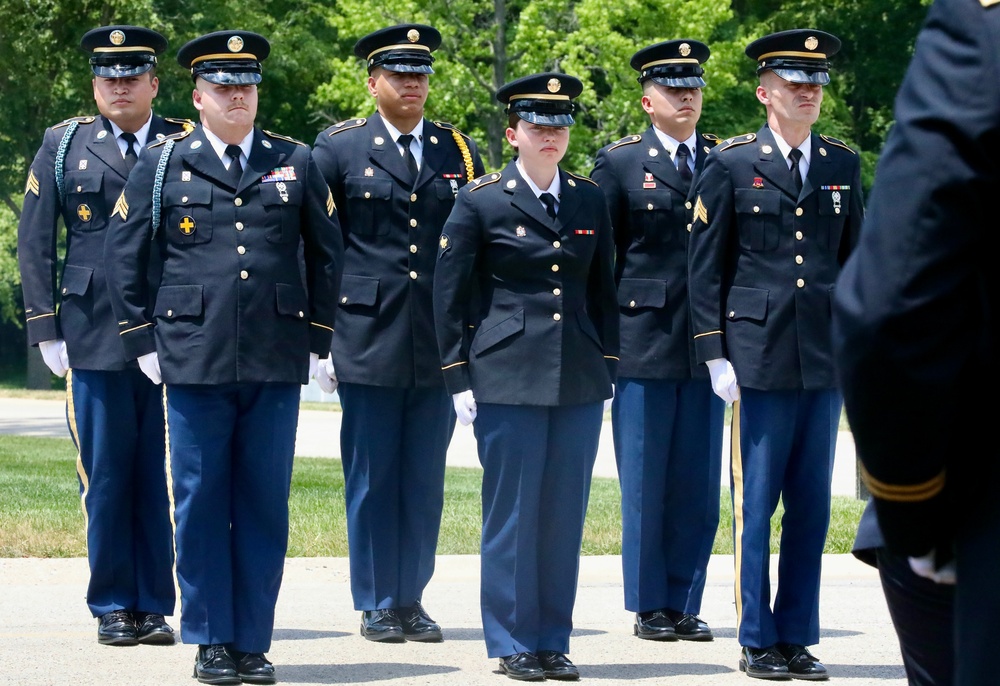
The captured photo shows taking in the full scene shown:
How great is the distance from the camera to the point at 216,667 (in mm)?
6039

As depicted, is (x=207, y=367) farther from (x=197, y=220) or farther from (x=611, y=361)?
(x=611, y=361)

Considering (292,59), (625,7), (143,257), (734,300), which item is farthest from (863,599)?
(292,59)

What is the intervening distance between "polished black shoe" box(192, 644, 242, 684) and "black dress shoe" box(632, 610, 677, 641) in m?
1.91

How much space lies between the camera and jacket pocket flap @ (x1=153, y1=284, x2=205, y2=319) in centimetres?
620

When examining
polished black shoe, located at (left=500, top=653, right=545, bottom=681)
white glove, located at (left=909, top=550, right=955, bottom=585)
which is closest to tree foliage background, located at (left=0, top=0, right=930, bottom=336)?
polished black shoe, located at (left=500, top=653, right=545, bottom=681)

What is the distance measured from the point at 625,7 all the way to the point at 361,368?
16828 mm

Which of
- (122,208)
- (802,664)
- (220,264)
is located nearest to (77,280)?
(122,208)

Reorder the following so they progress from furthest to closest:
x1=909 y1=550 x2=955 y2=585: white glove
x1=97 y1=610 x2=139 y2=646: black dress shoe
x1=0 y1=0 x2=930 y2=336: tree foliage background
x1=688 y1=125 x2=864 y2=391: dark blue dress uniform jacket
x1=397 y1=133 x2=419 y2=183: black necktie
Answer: x1=0 y1=0 x2=930 y2=336: tree foliage background < x1=397 y1=133 x2=419 y2=183: black necktie < x1=97 y1=610 x2=139 y2=646: black dress shoe < x1=688 y1=125 x2=864 y2=391: dark blue dress uniform jacket < x1=909 y1=550 x2=955 y2=585: white glove

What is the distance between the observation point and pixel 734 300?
6559 millimetres

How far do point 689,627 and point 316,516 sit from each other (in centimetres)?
359

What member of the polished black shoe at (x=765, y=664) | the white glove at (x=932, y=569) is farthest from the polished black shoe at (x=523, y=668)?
the white glove at (x=932, y=569)

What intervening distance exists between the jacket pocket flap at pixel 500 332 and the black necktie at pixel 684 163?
1.51 meters

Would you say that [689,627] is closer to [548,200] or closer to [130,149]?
[548,200]

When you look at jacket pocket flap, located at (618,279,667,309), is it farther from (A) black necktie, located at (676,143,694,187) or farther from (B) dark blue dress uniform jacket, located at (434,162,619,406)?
(B) dark blue dress uniform jacket, located at (434,162,619,406)
